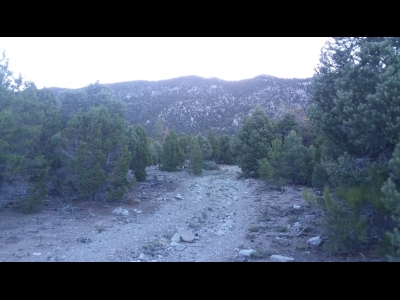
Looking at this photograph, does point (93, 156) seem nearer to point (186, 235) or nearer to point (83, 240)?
point (83, 240)

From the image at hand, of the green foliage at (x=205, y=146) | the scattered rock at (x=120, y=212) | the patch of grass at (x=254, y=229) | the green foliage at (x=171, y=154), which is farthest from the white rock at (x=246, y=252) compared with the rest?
the green foliage at (x=205, y=146)

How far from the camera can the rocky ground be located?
8.78 metres

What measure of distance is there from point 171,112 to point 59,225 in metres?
64.5

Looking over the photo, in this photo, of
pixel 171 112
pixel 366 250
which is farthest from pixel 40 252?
pixel 171 112

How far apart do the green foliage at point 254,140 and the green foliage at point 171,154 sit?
20.4 feet

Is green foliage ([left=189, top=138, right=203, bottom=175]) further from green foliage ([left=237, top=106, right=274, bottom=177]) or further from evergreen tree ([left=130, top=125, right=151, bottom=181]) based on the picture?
evergreen tree ([left=130, top=125, right=151, bottom=181])

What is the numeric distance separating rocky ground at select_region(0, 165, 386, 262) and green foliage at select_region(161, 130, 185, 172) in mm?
11393

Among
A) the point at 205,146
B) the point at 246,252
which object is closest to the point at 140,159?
the point at 246,252

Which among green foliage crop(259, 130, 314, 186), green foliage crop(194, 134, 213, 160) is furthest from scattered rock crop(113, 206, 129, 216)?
green foliage crop(194, 134, 213, 160)

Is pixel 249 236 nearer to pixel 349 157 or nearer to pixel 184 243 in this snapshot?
pixel 184 243

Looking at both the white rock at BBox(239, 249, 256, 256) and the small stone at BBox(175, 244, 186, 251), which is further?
the small stone at BBox(175, 244, 186, 251)

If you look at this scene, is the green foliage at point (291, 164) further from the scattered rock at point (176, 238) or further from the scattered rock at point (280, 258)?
the scattered rock at point (280, 258)

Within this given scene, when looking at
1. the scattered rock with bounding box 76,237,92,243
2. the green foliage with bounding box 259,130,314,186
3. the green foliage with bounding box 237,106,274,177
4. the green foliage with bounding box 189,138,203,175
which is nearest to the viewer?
the scattered rock with bounding box 76,237,92,243

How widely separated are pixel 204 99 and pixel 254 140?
2310 inches
